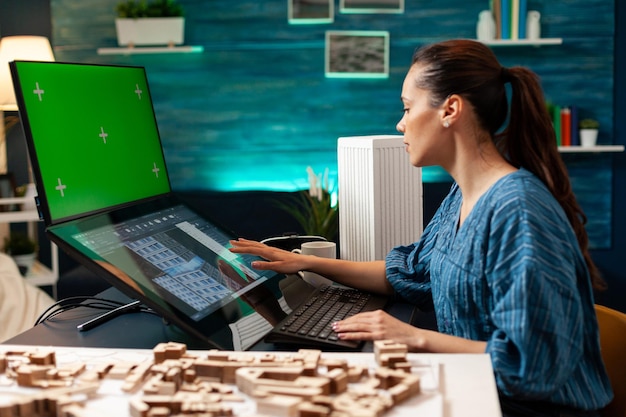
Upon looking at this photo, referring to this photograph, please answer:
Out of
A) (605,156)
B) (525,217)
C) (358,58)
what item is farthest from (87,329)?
(605,156)

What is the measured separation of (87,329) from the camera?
153 cm

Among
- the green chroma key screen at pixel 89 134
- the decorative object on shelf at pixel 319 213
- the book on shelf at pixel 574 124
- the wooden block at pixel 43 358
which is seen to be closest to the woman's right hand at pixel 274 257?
the green chroma key screen at pixel 89 134

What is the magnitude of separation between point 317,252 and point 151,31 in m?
3.18

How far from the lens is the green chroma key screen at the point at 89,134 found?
1.38 meters

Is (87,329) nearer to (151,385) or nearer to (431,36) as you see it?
(151,385)

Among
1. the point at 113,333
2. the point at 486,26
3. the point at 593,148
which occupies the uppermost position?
the point at 486,26

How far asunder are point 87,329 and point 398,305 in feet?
2.20

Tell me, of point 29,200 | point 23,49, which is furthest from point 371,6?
point 29,200

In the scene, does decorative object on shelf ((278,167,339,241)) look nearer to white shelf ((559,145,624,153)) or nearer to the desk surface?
white shelf ((559,145,624,153))

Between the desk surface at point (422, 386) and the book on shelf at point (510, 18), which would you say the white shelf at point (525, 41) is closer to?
the book on shelf at point (510, 18)

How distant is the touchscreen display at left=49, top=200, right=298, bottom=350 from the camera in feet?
4.42

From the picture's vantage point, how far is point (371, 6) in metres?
4.79

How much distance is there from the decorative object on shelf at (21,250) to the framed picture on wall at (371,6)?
232cm

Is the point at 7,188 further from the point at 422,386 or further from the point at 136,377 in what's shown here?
the point at 422,386
